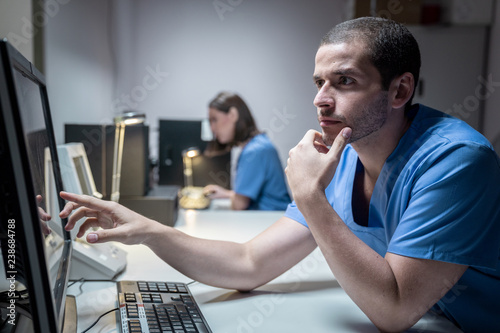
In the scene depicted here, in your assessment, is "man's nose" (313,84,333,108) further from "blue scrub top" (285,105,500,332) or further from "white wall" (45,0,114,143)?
"white wall" (45,0,114,143)

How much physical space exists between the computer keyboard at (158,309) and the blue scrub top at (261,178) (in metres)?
1.56

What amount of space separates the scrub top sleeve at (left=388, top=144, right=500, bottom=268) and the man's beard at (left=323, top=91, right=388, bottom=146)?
0.58 ft

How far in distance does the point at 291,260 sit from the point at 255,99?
10.3 ft

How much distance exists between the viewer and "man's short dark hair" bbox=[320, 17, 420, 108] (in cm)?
92

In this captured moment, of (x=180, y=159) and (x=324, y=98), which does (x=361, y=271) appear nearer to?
(x=324, y=98)

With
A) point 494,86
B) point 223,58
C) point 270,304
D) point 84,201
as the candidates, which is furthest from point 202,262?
point 223,58

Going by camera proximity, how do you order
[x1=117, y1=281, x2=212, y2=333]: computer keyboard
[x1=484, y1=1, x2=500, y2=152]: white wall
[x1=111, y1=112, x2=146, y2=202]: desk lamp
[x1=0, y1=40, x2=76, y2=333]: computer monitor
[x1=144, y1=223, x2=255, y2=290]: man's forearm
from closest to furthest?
1. [x1=0, y1=40, x2=76, y2=333]: computer monitor
2. [x1=117, y1=281, x2=212, y2=333]: computer keyboard
3. [x1=144, y1=223, x2=255, y2=290]: man's forearm
4. [x1=111, y1=112, x2=146, y2=202]: desk lamp
5. [x1=484, y1=1, x2=500, y2=152]: white wall

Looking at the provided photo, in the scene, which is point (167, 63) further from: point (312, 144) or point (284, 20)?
point (312, 144)

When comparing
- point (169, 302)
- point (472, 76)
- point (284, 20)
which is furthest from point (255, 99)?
point (169, 302)

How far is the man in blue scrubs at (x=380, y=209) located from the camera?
78cm

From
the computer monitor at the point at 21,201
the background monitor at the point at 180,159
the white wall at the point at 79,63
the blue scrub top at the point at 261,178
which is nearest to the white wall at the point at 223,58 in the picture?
the white wall at the point at 79,63

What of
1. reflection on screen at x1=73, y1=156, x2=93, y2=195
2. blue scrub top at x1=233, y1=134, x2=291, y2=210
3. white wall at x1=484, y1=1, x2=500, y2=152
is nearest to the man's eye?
reflection on screen at x1=73, y1=156, x2=93, y2=195

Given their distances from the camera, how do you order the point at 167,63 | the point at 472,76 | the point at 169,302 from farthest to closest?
1. the point at 167,63
2. the point at 472,76
3. the point at 169,302

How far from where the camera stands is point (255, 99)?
13.5 ft
